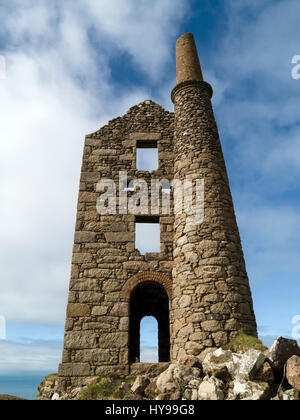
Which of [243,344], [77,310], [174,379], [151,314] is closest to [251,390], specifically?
[174,379]

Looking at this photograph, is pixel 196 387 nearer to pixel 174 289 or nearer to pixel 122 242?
pixel 174 289

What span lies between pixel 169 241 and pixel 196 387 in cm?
469

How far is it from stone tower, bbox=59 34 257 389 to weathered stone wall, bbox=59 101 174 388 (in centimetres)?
3

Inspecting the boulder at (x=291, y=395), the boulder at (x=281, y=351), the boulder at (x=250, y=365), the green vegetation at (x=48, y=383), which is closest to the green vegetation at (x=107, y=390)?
the green vegetation at (x=48, y=383)

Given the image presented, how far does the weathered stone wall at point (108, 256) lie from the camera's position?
8.54 meters

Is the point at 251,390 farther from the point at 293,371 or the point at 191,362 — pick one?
the point at 191,362

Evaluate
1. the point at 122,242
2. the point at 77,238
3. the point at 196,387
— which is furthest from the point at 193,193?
the point at 196,387

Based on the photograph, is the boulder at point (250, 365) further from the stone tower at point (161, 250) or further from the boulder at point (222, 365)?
the stone tower at point (161, 250)

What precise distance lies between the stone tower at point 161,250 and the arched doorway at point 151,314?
39 centimetres

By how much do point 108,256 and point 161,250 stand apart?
1492 mm

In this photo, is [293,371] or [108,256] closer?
[293,371]

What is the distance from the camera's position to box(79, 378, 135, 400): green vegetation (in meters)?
6.78

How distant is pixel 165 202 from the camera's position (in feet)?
33.7

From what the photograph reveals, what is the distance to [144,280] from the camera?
927 centimetres
